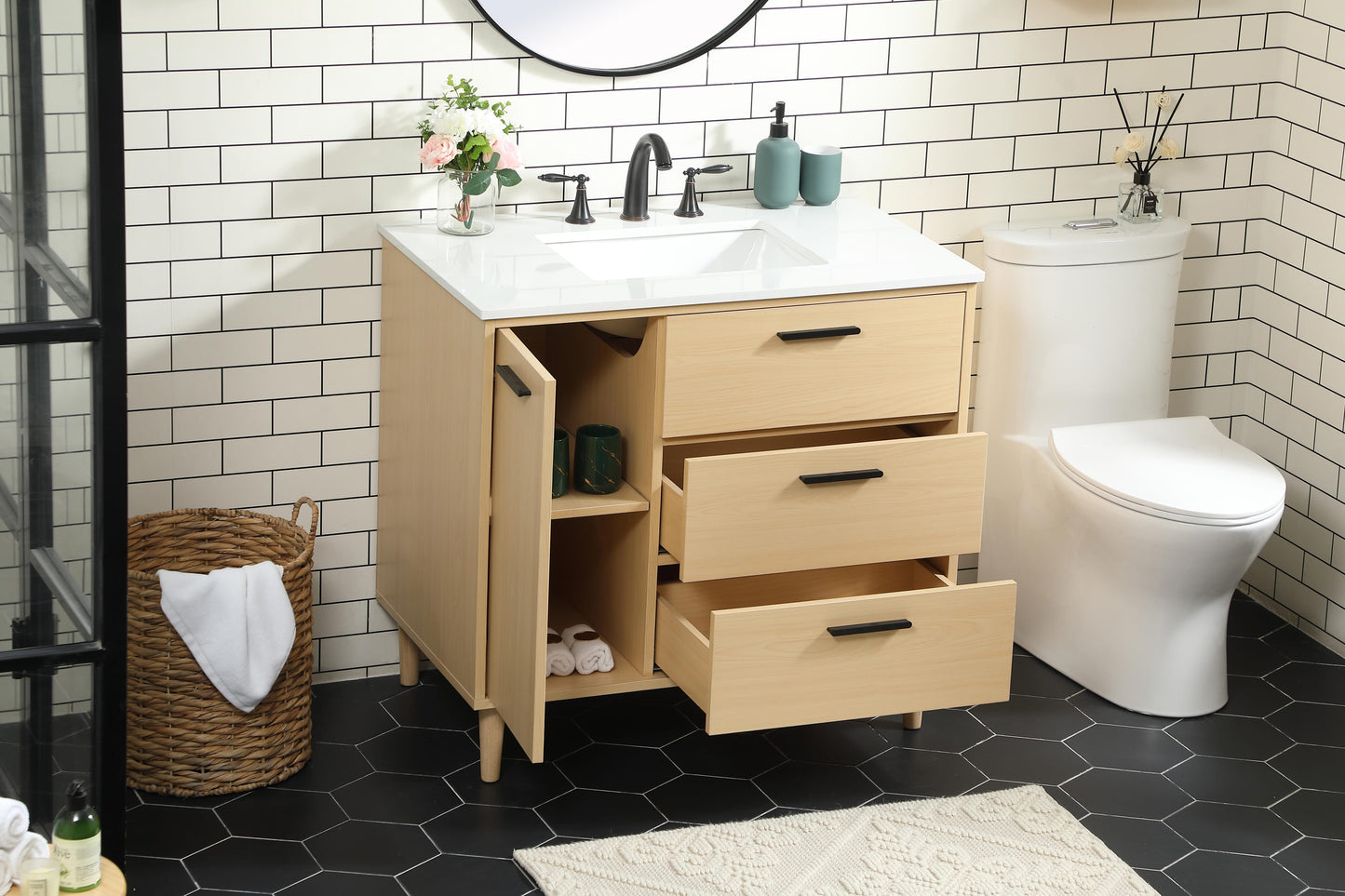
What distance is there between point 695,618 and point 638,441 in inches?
14.8

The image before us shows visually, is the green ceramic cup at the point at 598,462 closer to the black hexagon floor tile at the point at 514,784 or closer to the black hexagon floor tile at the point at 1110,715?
the black hexagon floor tile at the point at 514,784

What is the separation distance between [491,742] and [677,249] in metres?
0.95

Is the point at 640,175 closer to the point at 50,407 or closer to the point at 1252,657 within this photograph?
the point at 50,407

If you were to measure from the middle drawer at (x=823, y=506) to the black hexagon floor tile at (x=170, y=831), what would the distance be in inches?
34.8

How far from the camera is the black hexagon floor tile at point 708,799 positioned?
292cm

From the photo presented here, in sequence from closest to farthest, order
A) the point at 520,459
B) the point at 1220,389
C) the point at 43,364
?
1. the point at 43,364
2. the point at 520,459
3. the point at 1220,389

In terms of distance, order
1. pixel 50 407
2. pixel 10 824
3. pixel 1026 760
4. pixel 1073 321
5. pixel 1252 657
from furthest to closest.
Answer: pixel 1252 657 < pixel 1073 321 < pixel 1026 760 < pixel 50 407 < pixel 10 824

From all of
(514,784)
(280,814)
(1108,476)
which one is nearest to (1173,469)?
(1108,476)

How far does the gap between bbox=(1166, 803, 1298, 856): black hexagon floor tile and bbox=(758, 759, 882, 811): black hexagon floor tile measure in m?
0.53

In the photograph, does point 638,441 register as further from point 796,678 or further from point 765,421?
point 796,678

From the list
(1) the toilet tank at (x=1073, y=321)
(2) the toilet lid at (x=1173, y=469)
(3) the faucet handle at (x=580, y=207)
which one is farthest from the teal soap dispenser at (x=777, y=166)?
(2) the toilet lid at (x=1173, y=469)

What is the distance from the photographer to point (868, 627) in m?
2.73

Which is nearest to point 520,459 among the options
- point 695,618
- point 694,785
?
point 695,618

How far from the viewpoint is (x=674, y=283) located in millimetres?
2742
